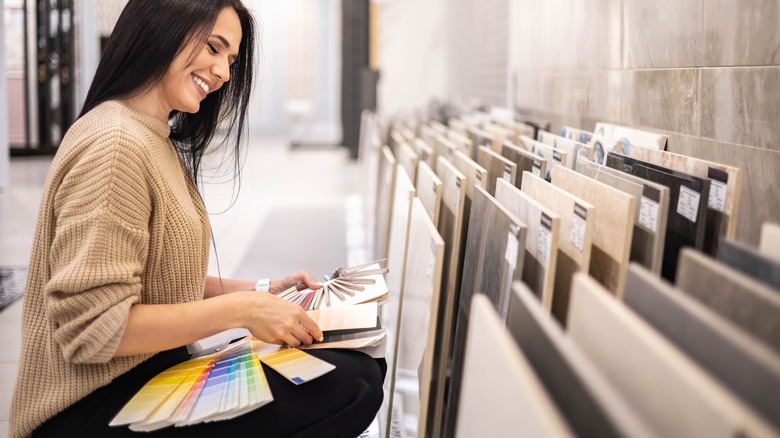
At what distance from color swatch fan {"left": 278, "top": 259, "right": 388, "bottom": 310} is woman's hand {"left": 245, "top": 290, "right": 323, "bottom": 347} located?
24cm

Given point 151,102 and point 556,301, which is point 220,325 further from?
point 556,301

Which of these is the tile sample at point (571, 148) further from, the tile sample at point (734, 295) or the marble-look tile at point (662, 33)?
the tile sample at point (734, 295)

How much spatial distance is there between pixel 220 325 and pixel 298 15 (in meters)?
15.7

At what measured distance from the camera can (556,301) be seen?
1.55m

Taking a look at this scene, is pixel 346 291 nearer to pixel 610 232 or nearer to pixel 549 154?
pixel 549 154

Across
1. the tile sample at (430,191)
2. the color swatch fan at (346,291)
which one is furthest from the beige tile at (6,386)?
the tile sample at (430,191)

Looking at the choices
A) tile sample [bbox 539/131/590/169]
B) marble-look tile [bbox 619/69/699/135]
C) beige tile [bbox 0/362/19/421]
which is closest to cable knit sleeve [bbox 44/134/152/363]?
tile sample [bbox 539/131/590/169]

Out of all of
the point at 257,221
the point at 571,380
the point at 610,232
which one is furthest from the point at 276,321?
the point at 257,221

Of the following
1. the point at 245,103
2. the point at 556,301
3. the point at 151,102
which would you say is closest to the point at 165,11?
the point at 151,102

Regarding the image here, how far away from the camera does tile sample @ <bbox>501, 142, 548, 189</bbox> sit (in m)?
2.06

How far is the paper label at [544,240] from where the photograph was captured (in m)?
1.36

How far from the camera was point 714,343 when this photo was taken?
812 mm

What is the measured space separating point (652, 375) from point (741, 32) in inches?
53.2

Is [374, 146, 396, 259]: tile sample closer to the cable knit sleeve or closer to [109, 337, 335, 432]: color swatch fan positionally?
[109, 337, 335, 432]: color swatch fan
